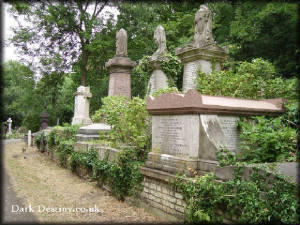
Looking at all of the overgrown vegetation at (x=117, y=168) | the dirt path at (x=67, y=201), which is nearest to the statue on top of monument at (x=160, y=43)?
the overgrown vegetation at (x=117, y=168)

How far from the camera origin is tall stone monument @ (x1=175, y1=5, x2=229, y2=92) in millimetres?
7730

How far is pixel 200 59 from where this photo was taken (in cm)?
778

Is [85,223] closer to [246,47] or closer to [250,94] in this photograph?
[250,94]

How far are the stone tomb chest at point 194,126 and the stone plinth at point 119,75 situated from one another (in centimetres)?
637

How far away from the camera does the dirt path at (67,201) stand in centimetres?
464

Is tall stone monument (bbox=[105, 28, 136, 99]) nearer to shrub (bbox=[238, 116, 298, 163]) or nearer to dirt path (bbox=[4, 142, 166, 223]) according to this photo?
dirt path (bbox=[4, 142, 166, 223])

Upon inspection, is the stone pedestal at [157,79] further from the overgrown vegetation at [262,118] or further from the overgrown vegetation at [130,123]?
the overgrown vegetation at [130,123]

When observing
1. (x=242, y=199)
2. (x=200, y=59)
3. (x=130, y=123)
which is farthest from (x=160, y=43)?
(x=242, y=199)

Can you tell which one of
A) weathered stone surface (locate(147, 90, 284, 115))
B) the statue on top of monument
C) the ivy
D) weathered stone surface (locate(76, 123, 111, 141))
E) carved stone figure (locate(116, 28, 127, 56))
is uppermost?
carved stone figure (locate(116, 28, 127, 56))

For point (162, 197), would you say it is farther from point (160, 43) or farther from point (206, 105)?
point (160, 43)

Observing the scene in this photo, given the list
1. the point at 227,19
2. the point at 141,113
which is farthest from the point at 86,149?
the point at 227,19

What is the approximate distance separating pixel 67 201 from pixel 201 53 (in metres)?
5.51

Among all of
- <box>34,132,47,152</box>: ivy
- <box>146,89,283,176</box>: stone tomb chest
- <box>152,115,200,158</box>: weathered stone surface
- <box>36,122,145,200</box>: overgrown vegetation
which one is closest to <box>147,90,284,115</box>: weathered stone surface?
<box>146,89,283,176</box>: stone tomb chest

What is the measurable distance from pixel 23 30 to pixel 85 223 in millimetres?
19268
